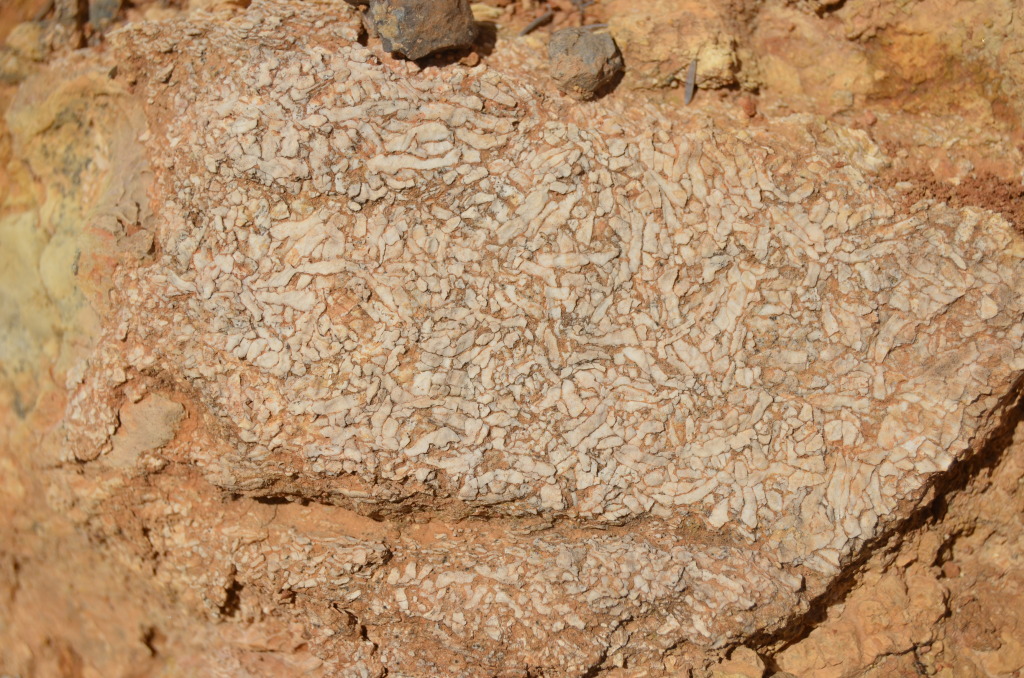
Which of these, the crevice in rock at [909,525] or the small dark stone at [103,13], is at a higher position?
the small dark stone at [103,13]


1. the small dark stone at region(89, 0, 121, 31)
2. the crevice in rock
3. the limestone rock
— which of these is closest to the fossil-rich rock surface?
the crevice in rock

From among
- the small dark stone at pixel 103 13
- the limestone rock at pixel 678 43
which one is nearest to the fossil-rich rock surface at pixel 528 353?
the limestone rock at pixel 678 43

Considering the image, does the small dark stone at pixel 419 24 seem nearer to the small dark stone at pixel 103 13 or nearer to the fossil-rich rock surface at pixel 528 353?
the fossil-rich rock surface at pixel 528 353

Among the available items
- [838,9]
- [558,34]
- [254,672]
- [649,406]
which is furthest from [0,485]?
[838,9]

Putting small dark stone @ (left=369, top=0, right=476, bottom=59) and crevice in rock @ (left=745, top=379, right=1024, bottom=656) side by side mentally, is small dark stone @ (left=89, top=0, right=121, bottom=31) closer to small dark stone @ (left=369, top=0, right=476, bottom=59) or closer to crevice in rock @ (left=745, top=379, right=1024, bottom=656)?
small dark stone @ (left=369, top=0, right=476, bottom=59)

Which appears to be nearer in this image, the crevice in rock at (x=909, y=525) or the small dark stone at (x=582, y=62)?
the crevice in rock at (x=909, y=525)

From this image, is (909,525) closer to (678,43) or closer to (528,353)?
(528,353)

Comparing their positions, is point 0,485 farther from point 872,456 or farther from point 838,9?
point 838,9
